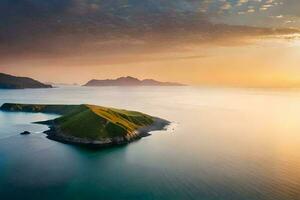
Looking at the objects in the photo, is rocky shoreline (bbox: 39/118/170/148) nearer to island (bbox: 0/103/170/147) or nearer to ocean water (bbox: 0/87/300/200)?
island (bbox: 0/103/170/147)

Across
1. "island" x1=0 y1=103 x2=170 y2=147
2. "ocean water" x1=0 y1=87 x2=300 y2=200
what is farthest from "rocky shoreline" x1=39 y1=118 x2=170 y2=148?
"ocean water" x1=0 y1=87 x2=300 y2=200

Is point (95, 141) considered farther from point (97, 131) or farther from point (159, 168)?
point (159, 168)

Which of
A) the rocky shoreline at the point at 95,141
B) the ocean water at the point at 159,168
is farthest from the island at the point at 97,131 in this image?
the ocean water at the point at 159,168

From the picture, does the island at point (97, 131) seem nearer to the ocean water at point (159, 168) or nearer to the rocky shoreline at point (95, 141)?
the rocky shoreline at point (95, 141)

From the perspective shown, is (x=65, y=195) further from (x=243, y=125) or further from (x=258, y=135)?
(x=243, y=125)

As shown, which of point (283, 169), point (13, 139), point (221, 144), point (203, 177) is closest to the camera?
point (203, 177)

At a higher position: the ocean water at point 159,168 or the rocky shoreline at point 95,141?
the rocky shoreline at point 95,141

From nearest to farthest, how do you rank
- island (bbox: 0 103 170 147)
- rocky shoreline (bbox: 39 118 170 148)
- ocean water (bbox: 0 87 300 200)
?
ocean water (bbox: 0 87 300 200), rocky shoreline (bbox: 39 118 170 148), island (bbox: 0 103 170 147)

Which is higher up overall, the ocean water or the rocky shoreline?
the rocky shoreline

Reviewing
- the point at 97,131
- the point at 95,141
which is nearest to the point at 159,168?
the point at 95,141

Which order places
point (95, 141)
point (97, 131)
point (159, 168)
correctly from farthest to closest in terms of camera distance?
1. point (97, 131)
2. point (95, 141)
3. point (159, 168)

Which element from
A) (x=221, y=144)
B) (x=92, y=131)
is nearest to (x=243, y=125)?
(x=221, y=144)
